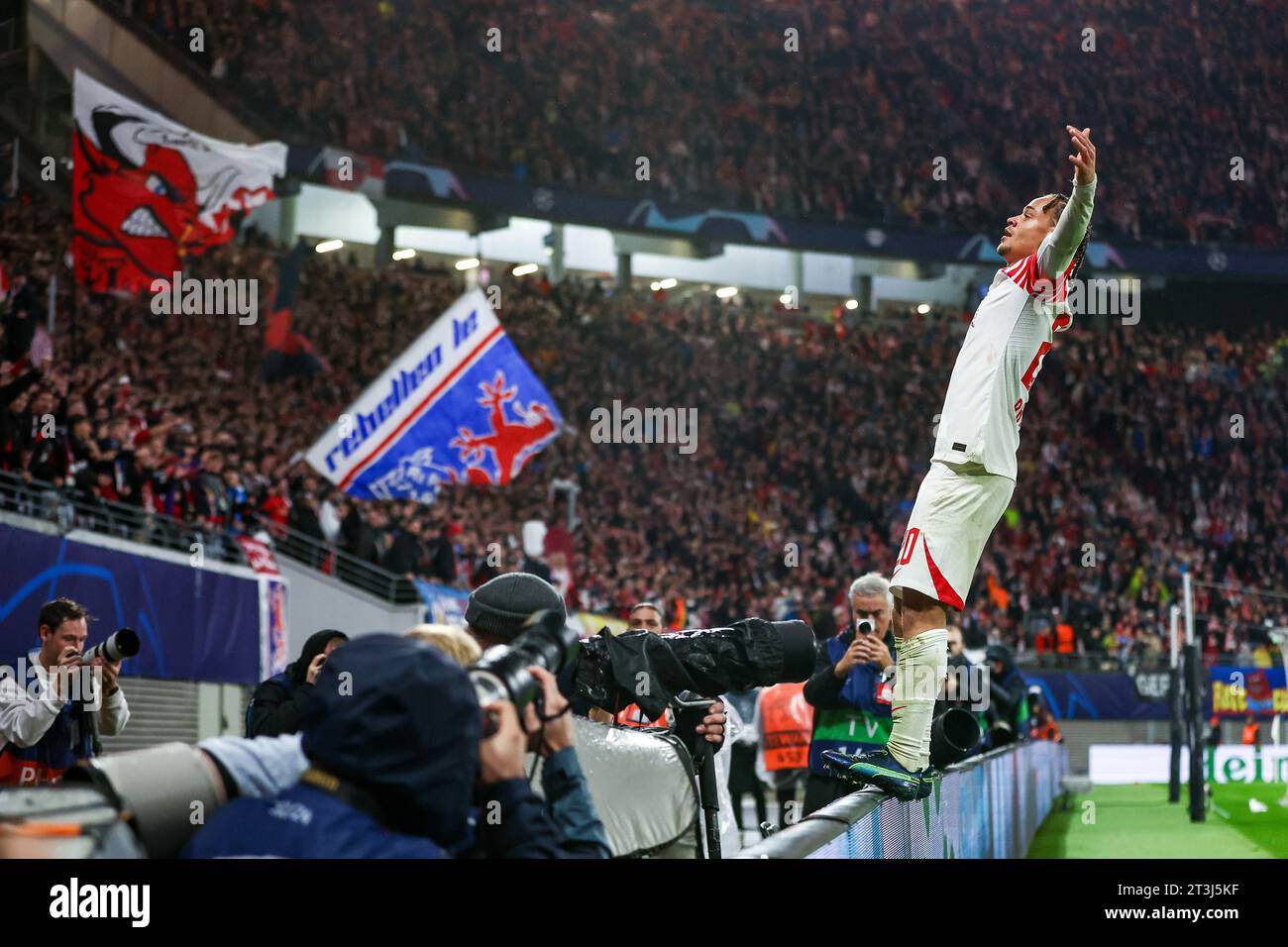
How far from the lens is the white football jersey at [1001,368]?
16.8 ft

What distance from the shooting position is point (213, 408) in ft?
68.1

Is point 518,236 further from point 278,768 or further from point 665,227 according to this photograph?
point 278,768

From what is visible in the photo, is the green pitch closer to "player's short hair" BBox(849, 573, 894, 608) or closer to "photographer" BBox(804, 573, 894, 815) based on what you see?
"photographer" BBox(804, 573, 894, 815)

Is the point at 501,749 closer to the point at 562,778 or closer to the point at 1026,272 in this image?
the point at 562,778

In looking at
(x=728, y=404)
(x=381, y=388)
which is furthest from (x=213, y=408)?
(x=728, y=404)

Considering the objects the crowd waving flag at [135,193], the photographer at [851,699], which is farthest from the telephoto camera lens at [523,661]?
the crowd waving flag at [135,193]

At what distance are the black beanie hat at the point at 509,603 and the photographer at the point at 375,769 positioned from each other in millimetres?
1387

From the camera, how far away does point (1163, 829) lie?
11695 mm

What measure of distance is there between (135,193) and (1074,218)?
13.3m

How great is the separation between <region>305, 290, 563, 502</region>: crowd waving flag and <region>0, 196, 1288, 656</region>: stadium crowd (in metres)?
1.91

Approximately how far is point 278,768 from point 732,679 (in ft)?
4.64

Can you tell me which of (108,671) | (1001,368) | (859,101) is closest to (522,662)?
(1001,368)

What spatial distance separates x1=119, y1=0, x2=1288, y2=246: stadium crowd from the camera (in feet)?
110
